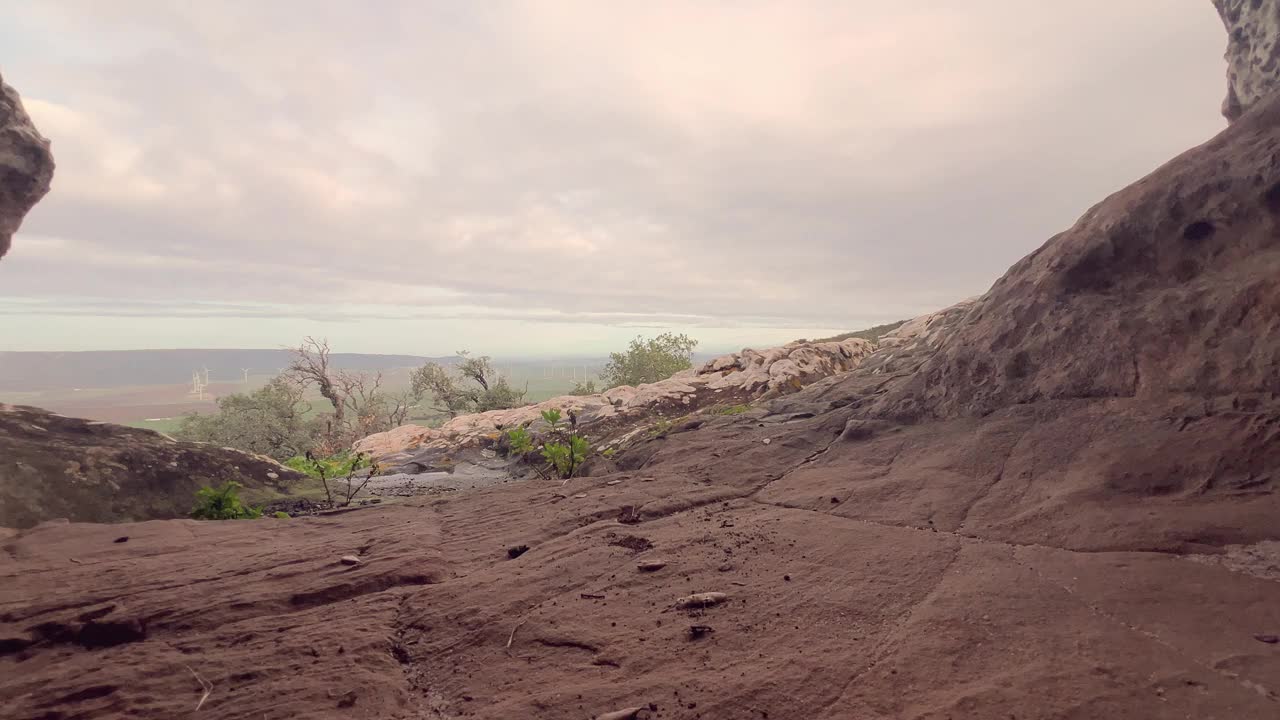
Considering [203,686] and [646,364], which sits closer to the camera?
[203,686]

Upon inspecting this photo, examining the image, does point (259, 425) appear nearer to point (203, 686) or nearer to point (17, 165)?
point (17, 165)

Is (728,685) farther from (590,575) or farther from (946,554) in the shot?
(946,554)

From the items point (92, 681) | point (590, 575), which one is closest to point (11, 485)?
point (92, 681)

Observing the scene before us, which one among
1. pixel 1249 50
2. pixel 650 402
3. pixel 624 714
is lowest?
pixel 624 714

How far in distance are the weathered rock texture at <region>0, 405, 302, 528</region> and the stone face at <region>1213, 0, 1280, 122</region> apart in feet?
63.6

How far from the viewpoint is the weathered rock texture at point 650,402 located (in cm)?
1822

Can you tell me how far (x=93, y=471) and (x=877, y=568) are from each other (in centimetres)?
1120

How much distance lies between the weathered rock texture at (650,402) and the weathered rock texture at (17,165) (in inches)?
423

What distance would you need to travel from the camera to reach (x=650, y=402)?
19.5m

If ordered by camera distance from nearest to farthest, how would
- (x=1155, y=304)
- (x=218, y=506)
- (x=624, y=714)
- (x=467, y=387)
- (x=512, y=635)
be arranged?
(x=624, y=714)
(x=512, y=635)
(x=1155, y=304)
(x=218, y=506)
(x=467, y=387)

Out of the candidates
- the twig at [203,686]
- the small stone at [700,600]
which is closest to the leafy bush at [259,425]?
the twig at [203,686]

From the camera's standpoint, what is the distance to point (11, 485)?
7.61 m

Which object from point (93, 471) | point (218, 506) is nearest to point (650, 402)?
point (218, 506)

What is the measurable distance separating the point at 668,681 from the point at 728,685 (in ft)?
1.15
